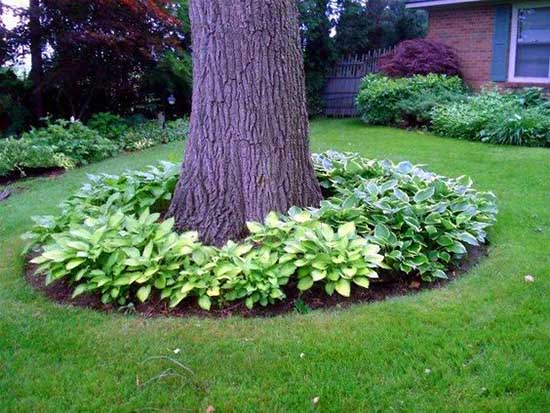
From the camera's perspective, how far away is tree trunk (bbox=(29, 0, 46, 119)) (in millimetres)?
10844

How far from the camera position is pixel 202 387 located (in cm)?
258

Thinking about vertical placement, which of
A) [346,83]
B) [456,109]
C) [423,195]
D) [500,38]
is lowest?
[423,195]

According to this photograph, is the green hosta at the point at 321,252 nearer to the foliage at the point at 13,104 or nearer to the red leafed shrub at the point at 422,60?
the foliage at the point at 13,104

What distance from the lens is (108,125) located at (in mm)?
11641

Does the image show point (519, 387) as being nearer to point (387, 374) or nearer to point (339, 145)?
point (387, 374)

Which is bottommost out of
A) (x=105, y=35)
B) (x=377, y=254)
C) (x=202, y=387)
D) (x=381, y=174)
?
(x=202, y=387)

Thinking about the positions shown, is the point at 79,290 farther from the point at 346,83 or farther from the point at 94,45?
the point at 346,83

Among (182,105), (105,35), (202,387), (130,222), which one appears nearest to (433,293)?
(202,387)

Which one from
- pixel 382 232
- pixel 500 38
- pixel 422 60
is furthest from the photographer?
pixel 422 60

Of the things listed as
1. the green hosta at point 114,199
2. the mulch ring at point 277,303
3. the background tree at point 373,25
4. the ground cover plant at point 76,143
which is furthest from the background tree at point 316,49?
the mulch ring at point 277,303

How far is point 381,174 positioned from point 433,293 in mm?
1698

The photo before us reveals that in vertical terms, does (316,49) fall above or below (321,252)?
above

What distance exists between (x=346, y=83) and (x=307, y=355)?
1314cm

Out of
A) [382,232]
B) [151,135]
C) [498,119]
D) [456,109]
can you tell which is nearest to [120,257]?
[382,232]
